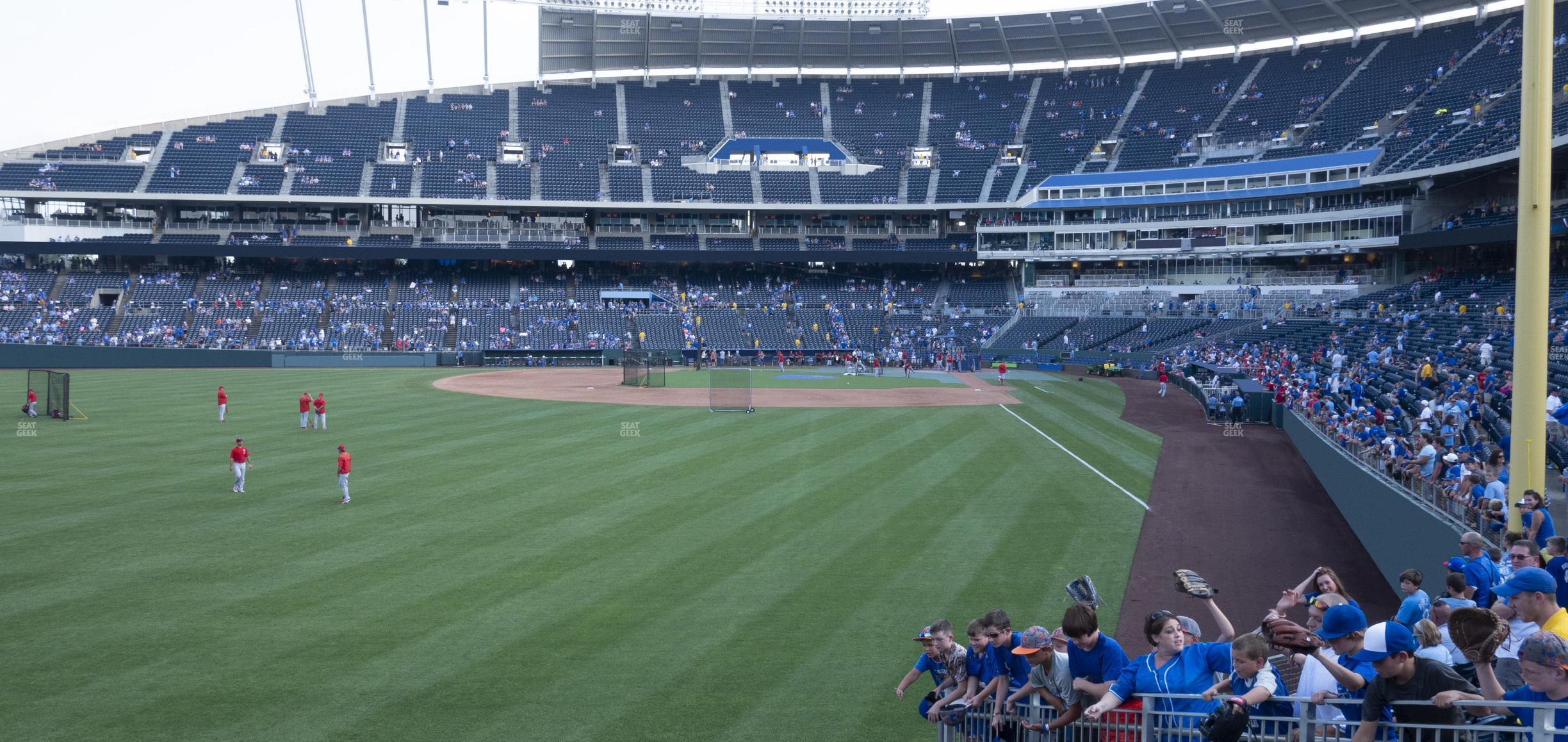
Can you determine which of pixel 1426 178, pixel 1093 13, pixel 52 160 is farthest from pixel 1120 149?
pixel 52 160

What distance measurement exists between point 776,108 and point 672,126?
31.1 ft

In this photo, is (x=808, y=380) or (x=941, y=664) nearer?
(x=941, y=664)

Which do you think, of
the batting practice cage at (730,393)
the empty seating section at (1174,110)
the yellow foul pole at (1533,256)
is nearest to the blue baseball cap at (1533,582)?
the yellow foul pole at (1533,256)

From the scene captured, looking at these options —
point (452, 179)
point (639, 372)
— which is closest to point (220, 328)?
point (452, 179)

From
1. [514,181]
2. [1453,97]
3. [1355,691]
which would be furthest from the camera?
[514,181]

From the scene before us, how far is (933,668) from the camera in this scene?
294 inches

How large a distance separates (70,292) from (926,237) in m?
61.7

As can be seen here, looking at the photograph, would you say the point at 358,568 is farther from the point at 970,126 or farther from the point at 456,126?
the point at 970,126

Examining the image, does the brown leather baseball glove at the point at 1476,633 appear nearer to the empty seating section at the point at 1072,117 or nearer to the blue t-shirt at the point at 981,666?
the blue t-shirt at the point at 981,666

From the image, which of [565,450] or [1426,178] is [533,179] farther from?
[1426,178]

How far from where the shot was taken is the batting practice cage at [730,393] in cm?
3759

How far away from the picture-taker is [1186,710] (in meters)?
6.18

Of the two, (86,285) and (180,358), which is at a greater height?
(86,285)

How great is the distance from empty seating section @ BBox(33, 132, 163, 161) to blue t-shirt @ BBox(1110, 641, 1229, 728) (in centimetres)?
8469
